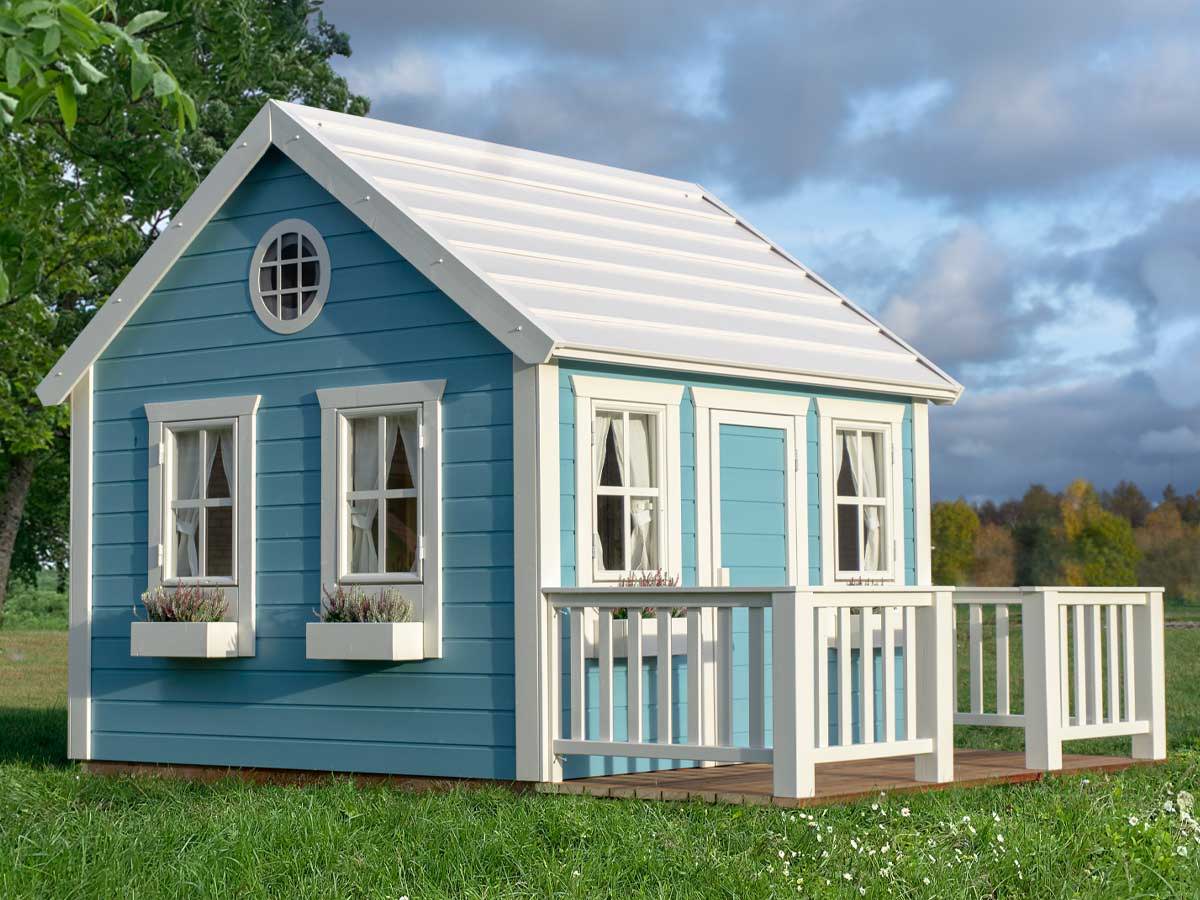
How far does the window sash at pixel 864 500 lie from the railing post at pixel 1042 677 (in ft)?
5.90

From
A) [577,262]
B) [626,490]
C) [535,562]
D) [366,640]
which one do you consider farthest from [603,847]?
[577,262]

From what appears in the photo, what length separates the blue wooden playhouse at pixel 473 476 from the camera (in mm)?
11523

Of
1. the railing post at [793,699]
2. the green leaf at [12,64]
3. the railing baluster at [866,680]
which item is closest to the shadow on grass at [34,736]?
the railing post at [793,699]

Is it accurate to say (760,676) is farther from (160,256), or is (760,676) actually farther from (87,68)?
(160,256)

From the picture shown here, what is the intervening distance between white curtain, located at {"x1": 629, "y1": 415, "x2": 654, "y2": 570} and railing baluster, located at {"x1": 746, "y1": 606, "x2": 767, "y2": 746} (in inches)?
76.3

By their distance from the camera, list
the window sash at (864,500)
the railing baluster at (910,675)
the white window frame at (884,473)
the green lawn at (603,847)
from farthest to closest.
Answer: the window sash at (864,500) → the white window frame at (884,473) → the railing baluster at (910,675) → the green lawn at (603,847)

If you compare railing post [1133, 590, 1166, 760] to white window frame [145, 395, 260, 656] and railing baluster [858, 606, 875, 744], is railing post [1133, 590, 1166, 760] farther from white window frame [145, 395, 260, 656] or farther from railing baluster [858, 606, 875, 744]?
white window frame [145, 395, 260, 656]

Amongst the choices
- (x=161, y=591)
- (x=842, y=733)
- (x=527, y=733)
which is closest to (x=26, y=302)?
(x=161, y=591)

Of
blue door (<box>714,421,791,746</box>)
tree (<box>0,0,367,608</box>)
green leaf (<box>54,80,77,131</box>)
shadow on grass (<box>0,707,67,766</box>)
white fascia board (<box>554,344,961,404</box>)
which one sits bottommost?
shadow on grass (<box>0,707,67,766</box>)

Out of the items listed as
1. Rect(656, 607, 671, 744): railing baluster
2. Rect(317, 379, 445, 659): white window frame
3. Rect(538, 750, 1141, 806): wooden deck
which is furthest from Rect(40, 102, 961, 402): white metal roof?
Rect(538, 750, 1141, 806): wooden deck

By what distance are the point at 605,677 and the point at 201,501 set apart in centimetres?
404

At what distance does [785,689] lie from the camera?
1031 cm

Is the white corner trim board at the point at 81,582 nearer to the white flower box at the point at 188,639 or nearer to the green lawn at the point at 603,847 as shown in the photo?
the white flower box at the point at 188,639

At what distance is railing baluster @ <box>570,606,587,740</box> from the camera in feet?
37.2
